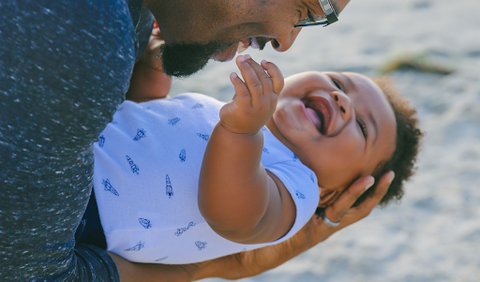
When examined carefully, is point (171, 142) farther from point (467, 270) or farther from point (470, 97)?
point (470, 97)

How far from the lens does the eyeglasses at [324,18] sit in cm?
161

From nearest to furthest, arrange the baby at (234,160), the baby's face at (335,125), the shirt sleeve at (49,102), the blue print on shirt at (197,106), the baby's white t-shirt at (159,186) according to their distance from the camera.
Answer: the shirt sleeve at (49,102), the baby at (234,160), the baby's white t-shirt at (159,186), the blue print on shirt at (197,106), the baby's face at (335,125)

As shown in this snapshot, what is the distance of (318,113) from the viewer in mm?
2348

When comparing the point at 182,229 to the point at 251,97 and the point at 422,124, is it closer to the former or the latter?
the point at 251,97

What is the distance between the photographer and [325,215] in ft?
7.58

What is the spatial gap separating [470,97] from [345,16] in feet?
6.46

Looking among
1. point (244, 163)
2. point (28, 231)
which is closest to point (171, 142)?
point (244, 163)

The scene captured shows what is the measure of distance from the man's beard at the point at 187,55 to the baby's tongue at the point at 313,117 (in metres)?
0.66

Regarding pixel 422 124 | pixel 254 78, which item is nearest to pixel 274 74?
pixel 254 78

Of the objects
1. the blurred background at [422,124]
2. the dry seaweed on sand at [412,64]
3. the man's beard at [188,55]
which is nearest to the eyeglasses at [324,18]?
the man's beard at [188,55]

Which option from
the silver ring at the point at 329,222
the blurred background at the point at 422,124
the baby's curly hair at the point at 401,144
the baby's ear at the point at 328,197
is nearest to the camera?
the silver ring at the point at 329,222

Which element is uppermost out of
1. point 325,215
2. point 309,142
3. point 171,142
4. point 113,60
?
point 113,60

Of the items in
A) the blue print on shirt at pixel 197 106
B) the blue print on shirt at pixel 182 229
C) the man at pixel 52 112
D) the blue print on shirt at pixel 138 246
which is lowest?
the blue print on shirt at pixel 182 229

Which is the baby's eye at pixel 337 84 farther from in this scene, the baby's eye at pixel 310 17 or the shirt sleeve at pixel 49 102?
the shirt sleeve at pixel 49 102
